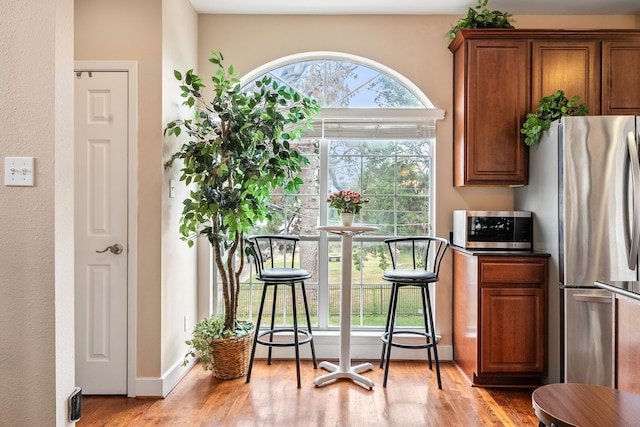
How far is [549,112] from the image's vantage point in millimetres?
3137

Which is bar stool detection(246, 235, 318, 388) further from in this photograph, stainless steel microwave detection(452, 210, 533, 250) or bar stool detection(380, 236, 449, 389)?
stainless steel microwave detection(452, 210, 533, 250)

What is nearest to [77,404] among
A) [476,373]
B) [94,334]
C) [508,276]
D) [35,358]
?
[35,358]

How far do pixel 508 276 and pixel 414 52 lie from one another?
6.27ft

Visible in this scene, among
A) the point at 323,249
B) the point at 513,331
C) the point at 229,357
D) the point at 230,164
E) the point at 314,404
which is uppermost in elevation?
the point at 230,164

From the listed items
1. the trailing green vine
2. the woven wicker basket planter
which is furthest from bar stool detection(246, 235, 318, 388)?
the trailing green vine

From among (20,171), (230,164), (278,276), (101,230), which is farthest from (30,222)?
(278,276)

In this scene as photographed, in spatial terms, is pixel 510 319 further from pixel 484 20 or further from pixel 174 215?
pixel 174 215

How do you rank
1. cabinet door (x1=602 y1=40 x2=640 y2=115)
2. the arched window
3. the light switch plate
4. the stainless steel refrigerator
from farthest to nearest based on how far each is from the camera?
the arched window < cabinet door (x1=602 y1=40 x2=640 y2=115) < the stainless steel refrigerator < the light switch plate

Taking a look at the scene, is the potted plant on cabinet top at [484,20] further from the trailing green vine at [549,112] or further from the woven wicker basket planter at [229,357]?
the woven wicker basket planter at [229,357]

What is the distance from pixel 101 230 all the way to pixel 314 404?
174cm

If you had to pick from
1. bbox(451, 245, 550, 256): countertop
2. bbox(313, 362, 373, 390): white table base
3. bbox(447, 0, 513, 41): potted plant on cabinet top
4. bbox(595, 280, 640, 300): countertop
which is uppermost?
bbox(447, 0, 513, 41): potted plant on cabinet top

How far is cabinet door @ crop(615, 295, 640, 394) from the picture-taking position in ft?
5.12

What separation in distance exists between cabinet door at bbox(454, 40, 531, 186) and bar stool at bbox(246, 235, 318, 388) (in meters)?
1.50

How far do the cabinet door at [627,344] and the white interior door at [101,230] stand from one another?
104 inches
